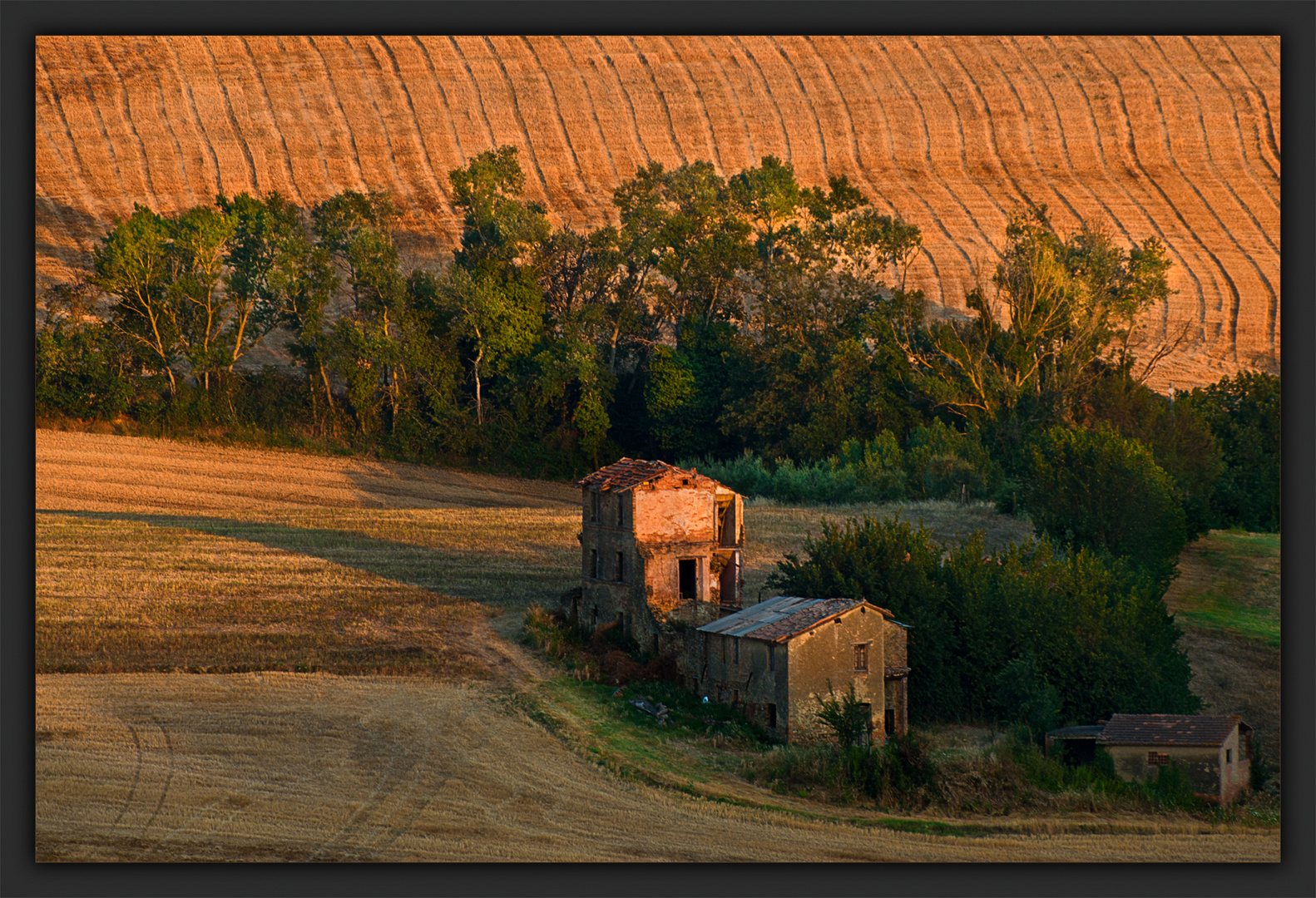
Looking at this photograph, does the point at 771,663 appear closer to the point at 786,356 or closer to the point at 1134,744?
the point at 1134,744

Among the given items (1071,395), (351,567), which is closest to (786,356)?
(1071,395)

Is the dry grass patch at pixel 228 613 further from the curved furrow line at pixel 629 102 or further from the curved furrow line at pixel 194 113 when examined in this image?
the curved furrow line at pixel 629 102

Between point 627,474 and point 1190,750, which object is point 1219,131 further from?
point 627,474

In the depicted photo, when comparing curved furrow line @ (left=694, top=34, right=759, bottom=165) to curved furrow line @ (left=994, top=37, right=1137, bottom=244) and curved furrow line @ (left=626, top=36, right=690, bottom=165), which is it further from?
curved furrow line @ (left=994, top=37, right=1137, bottom=244)

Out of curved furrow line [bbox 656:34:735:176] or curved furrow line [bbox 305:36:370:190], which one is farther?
curved furrow line [bbox 656:34:735:176]

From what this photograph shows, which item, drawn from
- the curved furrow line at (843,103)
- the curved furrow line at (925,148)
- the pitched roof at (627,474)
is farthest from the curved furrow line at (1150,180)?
the pitched roof at (627,474)

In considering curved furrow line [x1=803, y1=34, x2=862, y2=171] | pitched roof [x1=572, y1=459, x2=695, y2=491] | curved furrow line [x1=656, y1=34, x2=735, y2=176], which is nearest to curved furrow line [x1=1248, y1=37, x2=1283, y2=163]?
curved furrow line [x1=803, y1=34, x2=862, y2=171]

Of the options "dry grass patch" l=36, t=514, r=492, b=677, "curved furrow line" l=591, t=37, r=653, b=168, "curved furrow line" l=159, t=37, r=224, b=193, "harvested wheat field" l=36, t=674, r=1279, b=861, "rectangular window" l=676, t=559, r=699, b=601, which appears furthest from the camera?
"rectangular window" l=676, t=559, r=699, b=601

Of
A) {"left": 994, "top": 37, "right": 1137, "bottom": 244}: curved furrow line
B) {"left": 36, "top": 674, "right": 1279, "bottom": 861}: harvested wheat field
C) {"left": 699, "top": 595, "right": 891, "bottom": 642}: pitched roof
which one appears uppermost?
{"left": 994, "top": 37, "right": 1137, "bottom": 244}: curved furrow line
